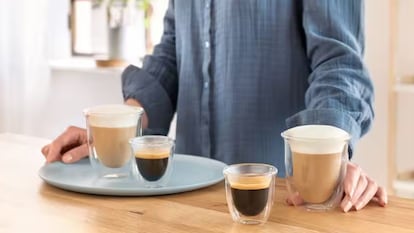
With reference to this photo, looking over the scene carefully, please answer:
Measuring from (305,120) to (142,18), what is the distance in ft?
6.92

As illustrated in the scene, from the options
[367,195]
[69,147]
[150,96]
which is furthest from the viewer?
[150,96]

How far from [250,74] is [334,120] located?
0.37 m

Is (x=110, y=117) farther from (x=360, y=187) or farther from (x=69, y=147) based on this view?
(x=360, y=187)

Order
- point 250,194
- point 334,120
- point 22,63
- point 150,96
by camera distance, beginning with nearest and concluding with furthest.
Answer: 1. point 250,194
2. point 334,120
3. point 150,96
4. point 22,63

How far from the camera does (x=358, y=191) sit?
1.12m

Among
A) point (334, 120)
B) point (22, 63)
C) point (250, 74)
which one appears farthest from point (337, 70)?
point (22, 63)

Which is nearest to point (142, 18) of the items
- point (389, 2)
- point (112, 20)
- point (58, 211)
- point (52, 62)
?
point (112, 20)

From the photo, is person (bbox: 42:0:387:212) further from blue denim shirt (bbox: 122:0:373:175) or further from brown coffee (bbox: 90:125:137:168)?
brown coffee (bbox: 90:125:137:168)

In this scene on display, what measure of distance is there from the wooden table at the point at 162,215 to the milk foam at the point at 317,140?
10cm

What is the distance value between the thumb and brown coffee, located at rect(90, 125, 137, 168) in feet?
0.47

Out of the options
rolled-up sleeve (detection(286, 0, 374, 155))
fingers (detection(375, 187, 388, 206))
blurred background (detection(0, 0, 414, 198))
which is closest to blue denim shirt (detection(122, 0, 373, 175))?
rolled-up sleeve (detection(286, 0, 374, 155))

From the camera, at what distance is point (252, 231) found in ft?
3.32

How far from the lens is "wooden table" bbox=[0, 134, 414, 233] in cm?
103

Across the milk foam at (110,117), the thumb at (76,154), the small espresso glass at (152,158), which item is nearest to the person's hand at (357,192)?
the small espresso glass at (152,158)
